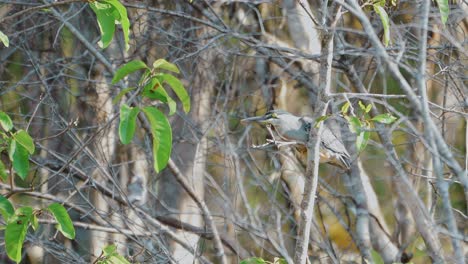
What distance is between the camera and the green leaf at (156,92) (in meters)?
2.91

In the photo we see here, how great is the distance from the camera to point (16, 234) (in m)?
3.10

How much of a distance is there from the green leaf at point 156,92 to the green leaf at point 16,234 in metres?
0.65

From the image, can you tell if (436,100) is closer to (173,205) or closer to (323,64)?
(173,205)

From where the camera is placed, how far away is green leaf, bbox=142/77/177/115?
291cm

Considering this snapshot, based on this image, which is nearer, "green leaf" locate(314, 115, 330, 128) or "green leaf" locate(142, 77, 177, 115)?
"green leaf" locate(142, 77, 177, 115)

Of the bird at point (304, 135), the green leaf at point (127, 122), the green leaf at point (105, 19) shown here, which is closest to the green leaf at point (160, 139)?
the green leaf at point (127, 122)

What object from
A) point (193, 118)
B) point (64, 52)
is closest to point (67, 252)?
point (193, 118)

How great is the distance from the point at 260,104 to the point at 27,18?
208 centimetres

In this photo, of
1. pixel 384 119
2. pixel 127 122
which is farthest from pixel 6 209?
pixel 384 119

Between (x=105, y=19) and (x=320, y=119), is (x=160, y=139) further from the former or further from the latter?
(x=320, y=119)

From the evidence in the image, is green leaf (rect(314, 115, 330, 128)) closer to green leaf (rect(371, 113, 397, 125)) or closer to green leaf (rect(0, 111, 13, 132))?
green leaf (rect(371, 113, 397, 125))

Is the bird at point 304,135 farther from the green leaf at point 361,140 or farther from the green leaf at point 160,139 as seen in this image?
the green leaf at point 160,139

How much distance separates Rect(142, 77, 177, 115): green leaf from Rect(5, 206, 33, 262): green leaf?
65 cm

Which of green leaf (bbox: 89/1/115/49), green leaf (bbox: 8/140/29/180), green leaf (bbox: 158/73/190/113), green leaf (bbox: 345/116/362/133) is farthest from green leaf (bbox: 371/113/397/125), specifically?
green leaf (bbox: 8/140/29/180)
